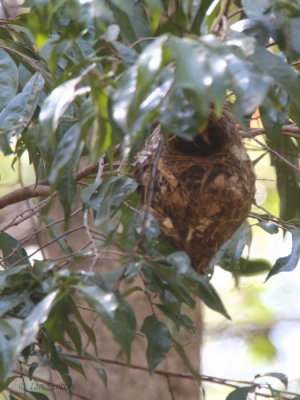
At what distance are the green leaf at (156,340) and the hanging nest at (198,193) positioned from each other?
0.79 ft

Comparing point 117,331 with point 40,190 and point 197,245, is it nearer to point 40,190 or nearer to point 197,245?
point 197,245

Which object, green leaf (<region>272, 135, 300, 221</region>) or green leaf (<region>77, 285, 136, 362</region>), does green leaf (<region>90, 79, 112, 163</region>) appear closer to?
green leaf (<region>77, 285, 136, 362</region>)

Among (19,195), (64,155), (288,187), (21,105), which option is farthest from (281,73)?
(288,187)

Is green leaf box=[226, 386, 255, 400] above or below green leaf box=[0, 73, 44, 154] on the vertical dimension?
below

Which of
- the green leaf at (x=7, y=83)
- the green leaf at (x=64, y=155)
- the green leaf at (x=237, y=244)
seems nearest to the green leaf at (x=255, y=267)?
the green leaf at (x=237, y=244)

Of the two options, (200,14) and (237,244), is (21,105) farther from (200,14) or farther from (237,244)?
(237,244)

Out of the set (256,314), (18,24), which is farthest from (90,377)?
(256,314)

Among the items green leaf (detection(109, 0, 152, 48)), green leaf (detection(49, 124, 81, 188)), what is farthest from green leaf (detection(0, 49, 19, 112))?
green leaf (detection(49, 124, 81, 188))

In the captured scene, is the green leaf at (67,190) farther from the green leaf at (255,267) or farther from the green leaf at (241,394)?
the green leaf at (255,267)

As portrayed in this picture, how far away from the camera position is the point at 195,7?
4.83 feet

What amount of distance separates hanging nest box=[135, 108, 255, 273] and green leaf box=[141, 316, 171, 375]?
0.24 metres

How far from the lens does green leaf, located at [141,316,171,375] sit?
1338 millimetres

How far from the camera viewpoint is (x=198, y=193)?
1.52m

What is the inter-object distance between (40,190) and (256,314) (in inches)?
135
